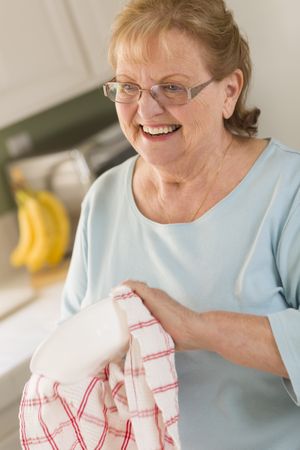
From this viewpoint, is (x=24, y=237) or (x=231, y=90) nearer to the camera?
(x=231, y=90)

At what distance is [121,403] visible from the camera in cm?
103

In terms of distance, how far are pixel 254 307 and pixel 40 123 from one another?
1533 millimetres

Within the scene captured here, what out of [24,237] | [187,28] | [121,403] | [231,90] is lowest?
[24,237]

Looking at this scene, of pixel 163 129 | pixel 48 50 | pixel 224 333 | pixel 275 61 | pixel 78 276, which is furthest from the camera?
pixel 48 50

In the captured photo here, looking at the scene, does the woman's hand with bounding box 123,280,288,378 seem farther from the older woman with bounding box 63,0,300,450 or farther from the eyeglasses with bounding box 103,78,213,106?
the eyeglasses with bounding box 103,78,213,106

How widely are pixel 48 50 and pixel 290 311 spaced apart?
4.46ft

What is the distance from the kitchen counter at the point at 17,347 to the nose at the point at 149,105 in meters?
0.72

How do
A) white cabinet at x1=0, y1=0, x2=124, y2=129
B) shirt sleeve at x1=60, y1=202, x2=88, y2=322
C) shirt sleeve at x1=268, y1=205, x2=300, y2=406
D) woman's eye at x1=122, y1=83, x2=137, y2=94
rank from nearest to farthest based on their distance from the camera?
shirt sleeve at x1=268, y1=205, x2=300, y2=406
woman's eye at x1=122, y1=83, x2=137, y2=94
shirt sleeve at x1=60, y1=202, x2=88, y2=322
white cabinet at x1=0, y1=0, x2=124, y2=129

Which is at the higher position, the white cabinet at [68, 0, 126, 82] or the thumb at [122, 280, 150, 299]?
the white cabinet at [68, 0, 126, 82]

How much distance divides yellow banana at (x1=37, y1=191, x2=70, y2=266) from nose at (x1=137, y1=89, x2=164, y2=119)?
1.11 meters

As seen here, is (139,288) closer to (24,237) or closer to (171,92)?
(171,92)

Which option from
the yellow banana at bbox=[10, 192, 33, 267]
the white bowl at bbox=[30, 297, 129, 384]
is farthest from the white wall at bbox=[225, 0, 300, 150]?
the yellow banana at bbox=[10, 192, 33, 267]

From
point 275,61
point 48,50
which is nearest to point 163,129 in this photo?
point 275,61

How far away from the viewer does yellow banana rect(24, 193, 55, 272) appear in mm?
2092
